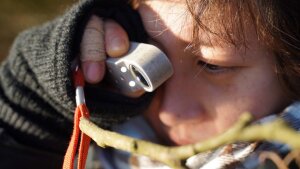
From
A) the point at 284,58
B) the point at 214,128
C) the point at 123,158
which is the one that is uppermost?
the point at 284,58

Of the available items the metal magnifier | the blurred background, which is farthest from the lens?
the blurred background

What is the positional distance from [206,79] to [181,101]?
53 mm

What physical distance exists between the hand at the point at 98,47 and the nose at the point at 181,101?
0.09 metres

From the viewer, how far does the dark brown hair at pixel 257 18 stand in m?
0.73

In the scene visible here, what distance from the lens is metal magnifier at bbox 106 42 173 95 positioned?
0.77 meters

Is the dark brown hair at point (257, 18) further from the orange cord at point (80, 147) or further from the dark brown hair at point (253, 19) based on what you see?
the orange cord at point (80, 147)

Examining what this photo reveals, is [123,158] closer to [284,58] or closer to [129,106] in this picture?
[129,106]

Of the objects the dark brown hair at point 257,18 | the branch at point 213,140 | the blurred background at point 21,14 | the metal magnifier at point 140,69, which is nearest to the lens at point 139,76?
the metal magnifier at point 140,69

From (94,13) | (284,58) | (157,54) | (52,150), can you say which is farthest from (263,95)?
(52,150)

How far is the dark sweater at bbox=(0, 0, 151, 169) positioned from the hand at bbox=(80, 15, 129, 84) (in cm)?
1

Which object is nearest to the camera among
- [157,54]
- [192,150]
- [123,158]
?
[192,150]

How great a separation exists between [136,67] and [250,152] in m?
0.22

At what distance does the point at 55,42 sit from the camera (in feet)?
2.71

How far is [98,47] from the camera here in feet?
2.68
